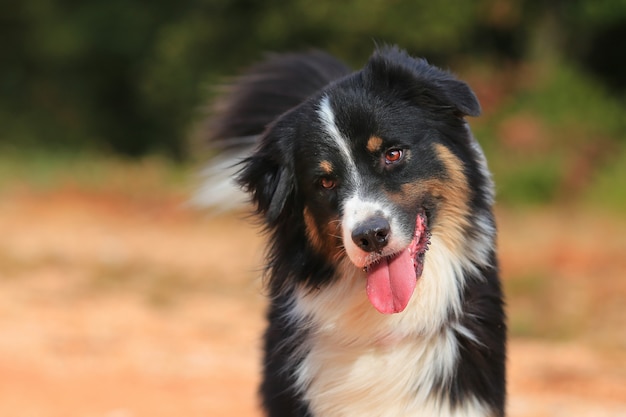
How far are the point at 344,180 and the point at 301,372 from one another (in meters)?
0.82

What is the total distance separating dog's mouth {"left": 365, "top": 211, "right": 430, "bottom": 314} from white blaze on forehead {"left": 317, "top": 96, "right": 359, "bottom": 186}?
0.31 m

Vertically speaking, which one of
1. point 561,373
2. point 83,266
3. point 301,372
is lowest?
point 301,372

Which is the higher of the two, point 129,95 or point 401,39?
point 129,95

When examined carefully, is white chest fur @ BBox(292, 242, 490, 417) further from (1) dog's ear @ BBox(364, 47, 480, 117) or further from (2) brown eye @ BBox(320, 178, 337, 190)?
(1) dog's ear @ BBox(364, 47, 480, 117)

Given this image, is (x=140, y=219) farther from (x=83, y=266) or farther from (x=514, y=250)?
(x=514, y=250)

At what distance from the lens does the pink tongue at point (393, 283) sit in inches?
150

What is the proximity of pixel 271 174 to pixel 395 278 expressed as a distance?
69cm

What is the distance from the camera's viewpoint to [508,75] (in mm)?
15750

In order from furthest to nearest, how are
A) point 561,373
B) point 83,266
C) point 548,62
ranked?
point 548,62 < point 83,266 < point 561,373

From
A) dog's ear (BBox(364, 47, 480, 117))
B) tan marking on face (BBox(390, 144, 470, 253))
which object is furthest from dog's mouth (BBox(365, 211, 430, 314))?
dog's ear (BBox(364, 47, 480, 117))

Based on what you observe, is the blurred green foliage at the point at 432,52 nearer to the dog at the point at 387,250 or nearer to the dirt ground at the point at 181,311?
the dirt ground at the point at 181,311

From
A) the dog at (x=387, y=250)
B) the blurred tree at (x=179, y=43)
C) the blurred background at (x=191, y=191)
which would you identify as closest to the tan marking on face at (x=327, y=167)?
the dog at (x=387, y=250)

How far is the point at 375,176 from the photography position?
149 inches

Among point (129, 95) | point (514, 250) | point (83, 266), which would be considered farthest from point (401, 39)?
point (129, 95)
